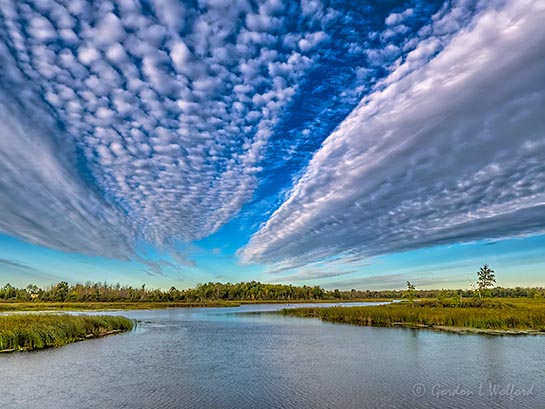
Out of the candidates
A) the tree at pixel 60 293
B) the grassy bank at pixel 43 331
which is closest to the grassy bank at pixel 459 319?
the grassy bank at pixel 43 331

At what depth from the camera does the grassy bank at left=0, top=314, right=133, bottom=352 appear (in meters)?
26.3

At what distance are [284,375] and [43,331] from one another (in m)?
21.0

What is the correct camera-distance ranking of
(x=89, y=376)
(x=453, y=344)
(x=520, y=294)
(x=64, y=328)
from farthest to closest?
1. (x=520, y=294)
2. (x=64, y=328)
3. (x=453, y=344)
4. (x=89, y=376)

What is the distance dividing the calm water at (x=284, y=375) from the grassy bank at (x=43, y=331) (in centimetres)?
185

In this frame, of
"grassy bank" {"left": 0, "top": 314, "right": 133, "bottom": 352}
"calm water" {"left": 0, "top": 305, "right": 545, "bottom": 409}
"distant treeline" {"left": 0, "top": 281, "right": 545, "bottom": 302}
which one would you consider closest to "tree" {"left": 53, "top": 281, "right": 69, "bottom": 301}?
"distant treeline" {"left": 0, "top": 281, "right": 545, "bottom": 302}

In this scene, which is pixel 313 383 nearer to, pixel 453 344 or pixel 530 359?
pixel 530 359

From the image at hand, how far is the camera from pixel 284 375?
19.7 meters

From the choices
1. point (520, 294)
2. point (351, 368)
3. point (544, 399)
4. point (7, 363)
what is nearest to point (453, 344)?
A: point (351, 368)

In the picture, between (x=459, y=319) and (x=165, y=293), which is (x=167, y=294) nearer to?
(x=165, y=293)

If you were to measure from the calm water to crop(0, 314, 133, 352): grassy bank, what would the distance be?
185 centimetres

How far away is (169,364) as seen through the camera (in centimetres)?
2288

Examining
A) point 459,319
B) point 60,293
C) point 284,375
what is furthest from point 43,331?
point 60,293

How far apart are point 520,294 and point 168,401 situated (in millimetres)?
210859

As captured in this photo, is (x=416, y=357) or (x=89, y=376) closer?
(x=89, y=376)
